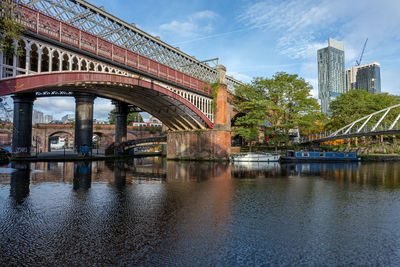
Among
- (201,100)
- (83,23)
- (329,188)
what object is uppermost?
(83,23)

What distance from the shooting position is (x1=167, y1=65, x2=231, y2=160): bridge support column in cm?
4316

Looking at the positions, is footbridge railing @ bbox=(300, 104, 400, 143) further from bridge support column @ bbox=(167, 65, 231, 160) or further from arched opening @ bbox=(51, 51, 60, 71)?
arched opening @ bbox=(51, 51, 60, 71)

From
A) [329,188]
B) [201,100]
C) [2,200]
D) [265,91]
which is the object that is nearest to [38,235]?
[2,200]

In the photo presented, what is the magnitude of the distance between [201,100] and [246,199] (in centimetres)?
2961

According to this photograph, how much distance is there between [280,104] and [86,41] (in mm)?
33802

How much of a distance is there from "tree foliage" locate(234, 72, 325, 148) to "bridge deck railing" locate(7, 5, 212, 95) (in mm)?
16497

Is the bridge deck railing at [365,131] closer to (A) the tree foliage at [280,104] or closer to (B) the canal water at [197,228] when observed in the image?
(A) the tree foliage at [280,104]

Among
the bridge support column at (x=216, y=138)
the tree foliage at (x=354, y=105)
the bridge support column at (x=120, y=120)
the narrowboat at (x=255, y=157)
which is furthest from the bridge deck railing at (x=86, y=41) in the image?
the tree foliage at (x=354, y=105)

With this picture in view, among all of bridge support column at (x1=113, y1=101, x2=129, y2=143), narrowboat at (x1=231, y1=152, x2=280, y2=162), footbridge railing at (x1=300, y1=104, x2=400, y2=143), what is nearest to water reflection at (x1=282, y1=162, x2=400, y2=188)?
narrowboat at (x1=231, y1=152, x2=280, y2=162)

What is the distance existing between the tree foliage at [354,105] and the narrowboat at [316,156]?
616 inches

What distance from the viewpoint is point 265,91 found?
47.7 meters

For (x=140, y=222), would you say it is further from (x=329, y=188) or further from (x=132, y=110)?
(x=132, y=110)

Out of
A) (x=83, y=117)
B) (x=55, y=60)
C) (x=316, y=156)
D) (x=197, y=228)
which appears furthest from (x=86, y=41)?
(x=316, y=156)

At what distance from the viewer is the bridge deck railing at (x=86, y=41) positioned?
58.4ft
